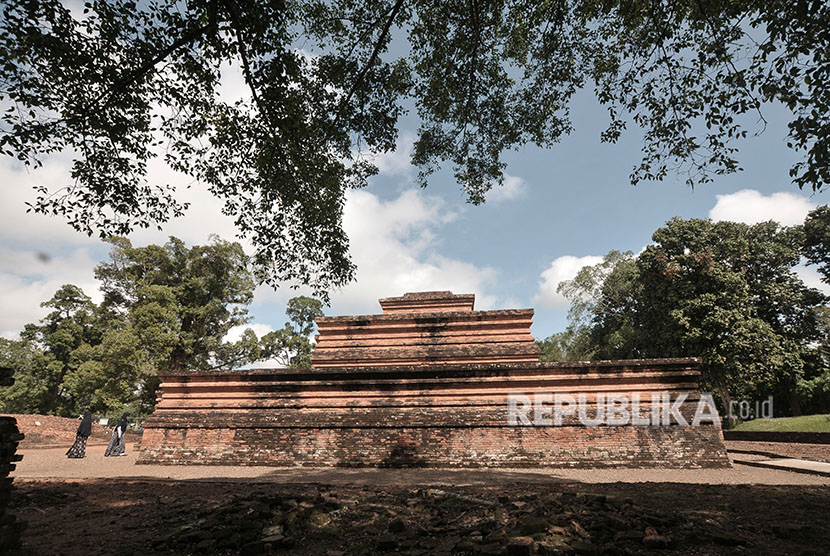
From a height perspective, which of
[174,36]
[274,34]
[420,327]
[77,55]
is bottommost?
[420,327]

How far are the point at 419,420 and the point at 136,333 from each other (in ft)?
62.2

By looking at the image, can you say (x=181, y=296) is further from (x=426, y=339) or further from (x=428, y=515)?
(x=428, y=515)

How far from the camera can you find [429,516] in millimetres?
4516

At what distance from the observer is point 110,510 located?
5.11 metres

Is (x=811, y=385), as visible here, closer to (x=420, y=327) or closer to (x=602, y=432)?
(x=602, y=432)

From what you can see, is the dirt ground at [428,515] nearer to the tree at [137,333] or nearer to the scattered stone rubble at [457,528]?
the scattered stone rubble at [457,528]

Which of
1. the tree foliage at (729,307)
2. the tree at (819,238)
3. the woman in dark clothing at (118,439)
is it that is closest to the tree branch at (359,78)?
the woman in dark clothing at (118,439)

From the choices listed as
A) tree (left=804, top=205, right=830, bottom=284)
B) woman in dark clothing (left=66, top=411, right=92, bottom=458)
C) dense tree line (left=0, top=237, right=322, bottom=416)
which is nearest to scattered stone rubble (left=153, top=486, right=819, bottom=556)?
woman in dark clothing (left=66, top=411, right=92, bottom=458)

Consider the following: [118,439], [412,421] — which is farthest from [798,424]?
[118,439]

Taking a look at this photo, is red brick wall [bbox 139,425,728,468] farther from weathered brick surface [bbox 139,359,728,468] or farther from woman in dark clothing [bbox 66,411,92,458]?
woman in dark clothing [bbox 66,411,92,458]

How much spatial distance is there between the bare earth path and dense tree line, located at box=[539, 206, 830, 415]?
602 inches

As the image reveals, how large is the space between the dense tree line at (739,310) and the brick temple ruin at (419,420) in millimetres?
14326

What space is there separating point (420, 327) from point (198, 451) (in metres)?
7.32

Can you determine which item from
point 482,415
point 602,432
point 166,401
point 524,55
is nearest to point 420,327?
point 482,415
